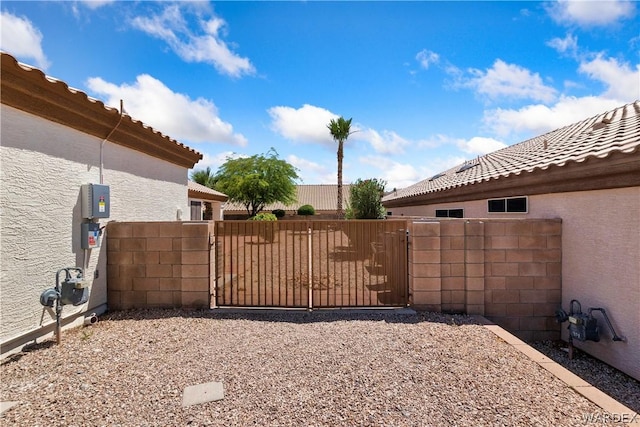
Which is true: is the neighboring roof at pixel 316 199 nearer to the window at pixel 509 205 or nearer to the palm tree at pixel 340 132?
the palm tree at pixel 340 132

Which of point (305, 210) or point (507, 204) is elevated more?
point (305, 210)

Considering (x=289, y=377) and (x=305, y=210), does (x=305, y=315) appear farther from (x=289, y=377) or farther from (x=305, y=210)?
(x=305, y=210)

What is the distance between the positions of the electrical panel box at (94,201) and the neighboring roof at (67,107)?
0.98 metres

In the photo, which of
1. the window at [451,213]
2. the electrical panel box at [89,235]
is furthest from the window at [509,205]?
the electrical panel box at [89,235]

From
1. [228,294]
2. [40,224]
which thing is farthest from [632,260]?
[40,224]

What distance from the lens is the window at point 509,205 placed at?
6916 millimetres

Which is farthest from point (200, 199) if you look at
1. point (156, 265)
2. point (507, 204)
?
point (507, 204)

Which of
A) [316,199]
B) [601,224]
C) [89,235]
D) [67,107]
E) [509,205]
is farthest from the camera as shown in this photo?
[316,199]

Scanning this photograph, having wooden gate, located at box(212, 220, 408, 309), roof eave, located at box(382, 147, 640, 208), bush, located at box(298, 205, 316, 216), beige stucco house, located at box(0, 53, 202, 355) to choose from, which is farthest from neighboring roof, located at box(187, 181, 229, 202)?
bush, located at box(298, 205, 316, 216)

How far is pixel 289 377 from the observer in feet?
11.8

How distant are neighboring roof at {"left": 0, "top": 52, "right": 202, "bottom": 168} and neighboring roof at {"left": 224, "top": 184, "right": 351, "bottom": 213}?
29179 mm

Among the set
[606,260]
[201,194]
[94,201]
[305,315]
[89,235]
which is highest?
[201,194]

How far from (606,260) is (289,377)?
202 inches

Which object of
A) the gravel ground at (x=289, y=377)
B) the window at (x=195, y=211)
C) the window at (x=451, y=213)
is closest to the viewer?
the gravel ground at (x=289, y=377)
